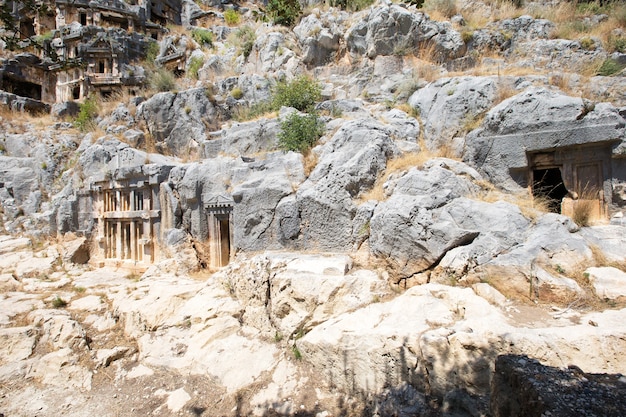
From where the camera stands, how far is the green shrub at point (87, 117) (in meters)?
15.0

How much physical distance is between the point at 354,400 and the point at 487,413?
1657 millimetres

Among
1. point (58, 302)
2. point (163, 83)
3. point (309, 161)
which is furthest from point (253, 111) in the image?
point (58, 302)

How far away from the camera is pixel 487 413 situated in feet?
11.0

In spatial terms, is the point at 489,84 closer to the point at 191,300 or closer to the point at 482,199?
the point at 482,199

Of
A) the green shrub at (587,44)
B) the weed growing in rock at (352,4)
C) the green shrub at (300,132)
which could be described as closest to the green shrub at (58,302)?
the green shrub at (300,132)

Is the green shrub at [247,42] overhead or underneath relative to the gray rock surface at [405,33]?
overhead

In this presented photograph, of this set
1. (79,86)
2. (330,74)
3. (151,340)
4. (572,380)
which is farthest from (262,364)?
(79,86)

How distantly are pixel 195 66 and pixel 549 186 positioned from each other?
57.0ft

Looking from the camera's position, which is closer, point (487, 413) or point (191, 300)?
point (487, 413)

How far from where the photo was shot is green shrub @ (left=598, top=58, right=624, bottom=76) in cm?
764

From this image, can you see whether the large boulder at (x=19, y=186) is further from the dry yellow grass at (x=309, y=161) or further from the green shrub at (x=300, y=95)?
the dry yellow grass at (x=309, y=161)

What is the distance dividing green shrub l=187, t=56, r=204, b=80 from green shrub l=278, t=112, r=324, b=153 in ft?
36.9

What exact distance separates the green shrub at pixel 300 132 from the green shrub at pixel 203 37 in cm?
1501

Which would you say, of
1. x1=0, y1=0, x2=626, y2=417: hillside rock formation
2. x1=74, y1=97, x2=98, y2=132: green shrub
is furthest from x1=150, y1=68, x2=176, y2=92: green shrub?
x1=0, y1=0, x2=626, y2=417: hillside rock formation
